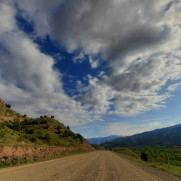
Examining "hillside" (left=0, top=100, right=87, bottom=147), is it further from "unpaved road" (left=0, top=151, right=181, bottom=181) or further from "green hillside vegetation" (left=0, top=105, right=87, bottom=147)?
"unpaved road" (left=0, top=151, right=181, bottom=181)

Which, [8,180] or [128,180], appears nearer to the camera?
[8,180]

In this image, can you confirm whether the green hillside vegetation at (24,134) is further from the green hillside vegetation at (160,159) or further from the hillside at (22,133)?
the green hillside vegetation at (160,159)

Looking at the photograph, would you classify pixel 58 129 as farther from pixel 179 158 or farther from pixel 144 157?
pixel 179 158

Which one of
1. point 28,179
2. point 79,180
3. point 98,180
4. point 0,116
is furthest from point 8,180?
point 0,116

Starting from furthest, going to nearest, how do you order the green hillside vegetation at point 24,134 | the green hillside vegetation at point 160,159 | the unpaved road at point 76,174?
the green hillside vegetation at point 24,134, the green hillside vegetation at point 160,159, the unpaved road at point 76,174

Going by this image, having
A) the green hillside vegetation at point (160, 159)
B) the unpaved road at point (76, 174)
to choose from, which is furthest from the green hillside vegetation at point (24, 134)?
the green hillside vegetation at point (160, 159)

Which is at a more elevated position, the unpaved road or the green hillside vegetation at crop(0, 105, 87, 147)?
the green hillside vegetation at crop(0, 105, 87, 147)

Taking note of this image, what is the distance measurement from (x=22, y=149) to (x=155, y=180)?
22.7m

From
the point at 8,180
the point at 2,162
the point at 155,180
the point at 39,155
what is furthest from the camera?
the point at 39,155

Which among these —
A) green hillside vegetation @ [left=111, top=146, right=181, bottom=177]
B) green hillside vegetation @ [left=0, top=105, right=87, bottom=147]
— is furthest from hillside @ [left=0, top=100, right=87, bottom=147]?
green hillside vegetation @ [left=111, top=146, right=181, bottom=177]

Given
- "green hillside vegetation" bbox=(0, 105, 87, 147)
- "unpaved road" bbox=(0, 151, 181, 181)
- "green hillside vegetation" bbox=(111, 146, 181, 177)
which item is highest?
"green hillside vegetation" bbox=(0, 105, 87, 147)

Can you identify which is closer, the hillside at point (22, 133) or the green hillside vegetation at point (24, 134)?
the green hillside vegetation at point (24, 134)

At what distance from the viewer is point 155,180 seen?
11320 mm

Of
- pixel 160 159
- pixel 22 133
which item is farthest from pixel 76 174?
pixel 160 159
